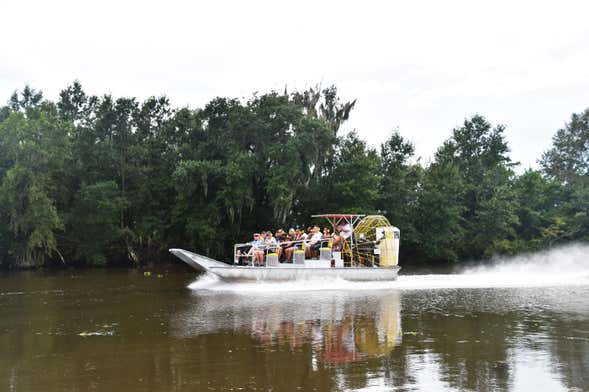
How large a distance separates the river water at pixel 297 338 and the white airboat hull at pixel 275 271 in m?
0.55

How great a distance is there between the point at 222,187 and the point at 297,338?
96.0 ft

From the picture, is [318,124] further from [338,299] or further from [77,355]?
[77,355]

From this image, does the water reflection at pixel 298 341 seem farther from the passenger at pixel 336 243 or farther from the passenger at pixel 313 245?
the passenger at pixel 336 243

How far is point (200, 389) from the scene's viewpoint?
9930 millimetres

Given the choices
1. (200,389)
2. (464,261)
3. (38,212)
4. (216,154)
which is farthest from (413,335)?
(464,261)

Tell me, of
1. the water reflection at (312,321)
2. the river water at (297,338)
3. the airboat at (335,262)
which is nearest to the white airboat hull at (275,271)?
the airboat at (335,262)

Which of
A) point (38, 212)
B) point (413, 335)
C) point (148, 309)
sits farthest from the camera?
point (38, 212)

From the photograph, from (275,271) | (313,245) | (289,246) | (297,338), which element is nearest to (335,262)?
(313,245)

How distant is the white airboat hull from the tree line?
15.0 m

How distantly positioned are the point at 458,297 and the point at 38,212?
87.3 ft

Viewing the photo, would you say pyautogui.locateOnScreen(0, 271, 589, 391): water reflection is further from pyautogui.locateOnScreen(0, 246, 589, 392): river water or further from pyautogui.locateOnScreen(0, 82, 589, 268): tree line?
pyautogui.locateOnScreen(0, 82, 589, 268): tree line

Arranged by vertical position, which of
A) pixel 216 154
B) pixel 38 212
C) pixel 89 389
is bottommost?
pixel 89 389

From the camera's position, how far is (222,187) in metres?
42.8

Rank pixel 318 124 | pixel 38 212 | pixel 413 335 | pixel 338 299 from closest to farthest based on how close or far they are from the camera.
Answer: pixel 413 335 → pixel 338 299 → pixel 38 212 → pixel 318 124
